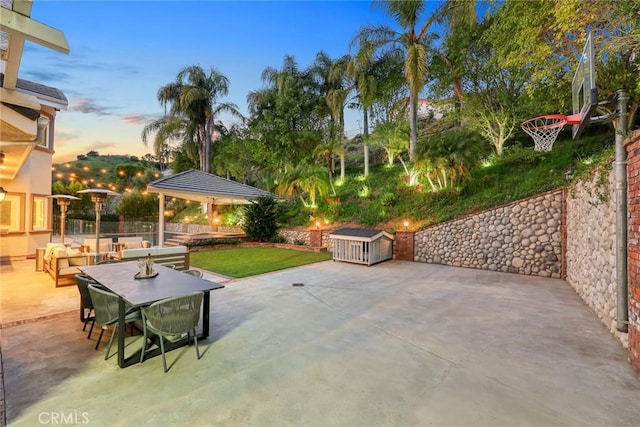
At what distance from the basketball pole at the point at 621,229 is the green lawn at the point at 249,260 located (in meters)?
7.52

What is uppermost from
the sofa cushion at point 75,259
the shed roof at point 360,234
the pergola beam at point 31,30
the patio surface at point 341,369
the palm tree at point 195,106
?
the palm tree at point 195,106

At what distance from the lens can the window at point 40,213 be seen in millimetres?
10781

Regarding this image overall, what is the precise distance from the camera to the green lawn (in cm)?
866

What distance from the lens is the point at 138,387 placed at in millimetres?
2826

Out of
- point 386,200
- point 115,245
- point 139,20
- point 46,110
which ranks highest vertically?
point 139,20

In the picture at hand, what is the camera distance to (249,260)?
34.2ft

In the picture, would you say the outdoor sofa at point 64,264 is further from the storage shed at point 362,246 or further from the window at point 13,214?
the storage shed at point 362,246

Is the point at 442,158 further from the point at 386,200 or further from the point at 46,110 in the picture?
the point at 46,110

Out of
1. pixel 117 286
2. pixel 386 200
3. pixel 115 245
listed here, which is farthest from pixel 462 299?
pixel 115 245

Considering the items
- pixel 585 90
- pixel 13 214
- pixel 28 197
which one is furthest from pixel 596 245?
pixel 13 214

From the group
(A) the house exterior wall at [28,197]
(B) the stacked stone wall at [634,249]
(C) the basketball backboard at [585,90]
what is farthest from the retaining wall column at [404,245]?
(A) the house exterior wall at [28,197]

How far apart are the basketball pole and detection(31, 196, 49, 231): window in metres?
16.6

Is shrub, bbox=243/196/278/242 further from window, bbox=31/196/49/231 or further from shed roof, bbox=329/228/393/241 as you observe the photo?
window, bbox=31/196/49/231

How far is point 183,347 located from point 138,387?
91 centimetres
